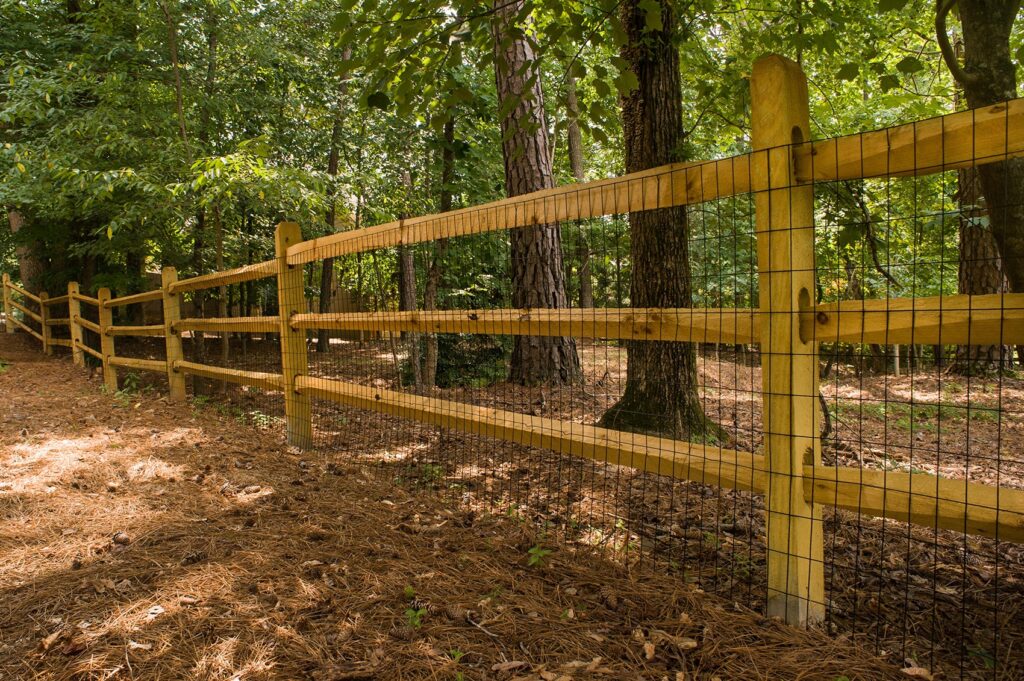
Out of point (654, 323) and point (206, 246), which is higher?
point (206, 246)

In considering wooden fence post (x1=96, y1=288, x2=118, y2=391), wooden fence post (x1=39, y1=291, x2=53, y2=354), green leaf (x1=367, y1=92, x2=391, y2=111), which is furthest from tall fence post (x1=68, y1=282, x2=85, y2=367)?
green leaf (x1=367, y1=92, x2=391, y2=111)

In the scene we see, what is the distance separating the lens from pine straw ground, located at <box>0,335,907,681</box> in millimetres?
1851

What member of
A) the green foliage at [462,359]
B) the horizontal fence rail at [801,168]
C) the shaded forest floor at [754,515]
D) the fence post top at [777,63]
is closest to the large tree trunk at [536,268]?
the shaded forest floor at [754,515]

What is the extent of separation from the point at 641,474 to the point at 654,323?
1.79 m

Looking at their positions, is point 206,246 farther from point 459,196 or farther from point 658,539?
point 658,539

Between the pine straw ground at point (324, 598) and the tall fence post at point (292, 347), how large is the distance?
89 centimetres

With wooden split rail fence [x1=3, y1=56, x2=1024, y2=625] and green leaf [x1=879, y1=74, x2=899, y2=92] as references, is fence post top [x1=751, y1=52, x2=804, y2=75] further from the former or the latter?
green leaf [x1=879, y1=74, x2=899, y2=92]

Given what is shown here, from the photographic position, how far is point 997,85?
7.89 ft

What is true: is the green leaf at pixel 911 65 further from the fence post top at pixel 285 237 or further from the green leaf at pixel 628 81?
the fence post top at pixel 285 237

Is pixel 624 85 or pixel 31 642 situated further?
pixel 624 85

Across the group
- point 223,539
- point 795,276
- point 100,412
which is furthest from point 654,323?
point 100,412

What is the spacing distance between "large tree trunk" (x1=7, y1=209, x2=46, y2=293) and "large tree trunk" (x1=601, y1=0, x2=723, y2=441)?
37.5 feet

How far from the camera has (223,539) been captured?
2.86 meters

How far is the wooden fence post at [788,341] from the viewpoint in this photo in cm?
192
